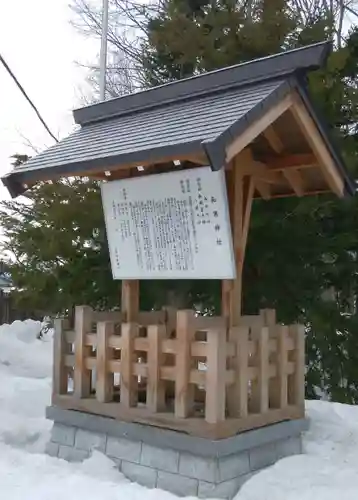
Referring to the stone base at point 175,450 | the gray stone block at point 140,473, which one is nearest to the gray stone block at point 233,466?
the stone base at point 175,450

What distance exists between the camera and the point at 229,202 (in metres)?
4.33

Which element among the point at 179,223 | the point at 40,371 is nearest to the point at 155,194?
the point at 179,223

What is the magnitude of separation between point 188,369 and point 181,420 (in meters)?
0.34

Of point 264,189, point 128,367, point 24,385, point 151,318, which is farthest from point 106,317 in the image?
point 24,385

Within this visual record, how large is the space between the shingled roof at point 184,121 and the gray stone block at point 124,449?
1940 millimetres

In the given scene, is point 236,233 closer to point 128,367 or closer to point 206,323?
point 206,323

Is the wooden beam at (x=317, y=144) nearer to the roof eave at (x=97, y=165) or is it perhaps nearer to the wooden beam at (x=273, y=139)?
the wooden beam at (x=273, y=139)

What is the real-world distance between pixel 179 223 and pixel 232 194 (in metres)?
0.45

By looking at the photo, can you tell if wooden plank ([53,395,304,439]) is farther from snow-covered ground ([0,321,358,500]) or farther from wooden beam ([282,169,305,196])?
wooden beam ([282,169,305,196])

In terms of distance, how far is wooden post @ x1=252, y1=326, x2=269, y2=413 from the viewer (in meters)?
4.26

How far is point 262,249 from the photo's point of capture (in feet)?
22.6

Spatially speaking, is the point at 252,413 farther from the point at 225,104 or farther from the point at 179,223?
the point at 225,104

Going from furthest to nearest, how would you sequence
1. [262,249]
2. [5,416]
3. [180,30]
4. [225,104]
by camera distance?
[180,30] < [262,249] < [5,416] < [225,104]

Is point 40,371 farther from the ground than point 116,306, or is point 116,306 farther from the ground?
point 116,306
